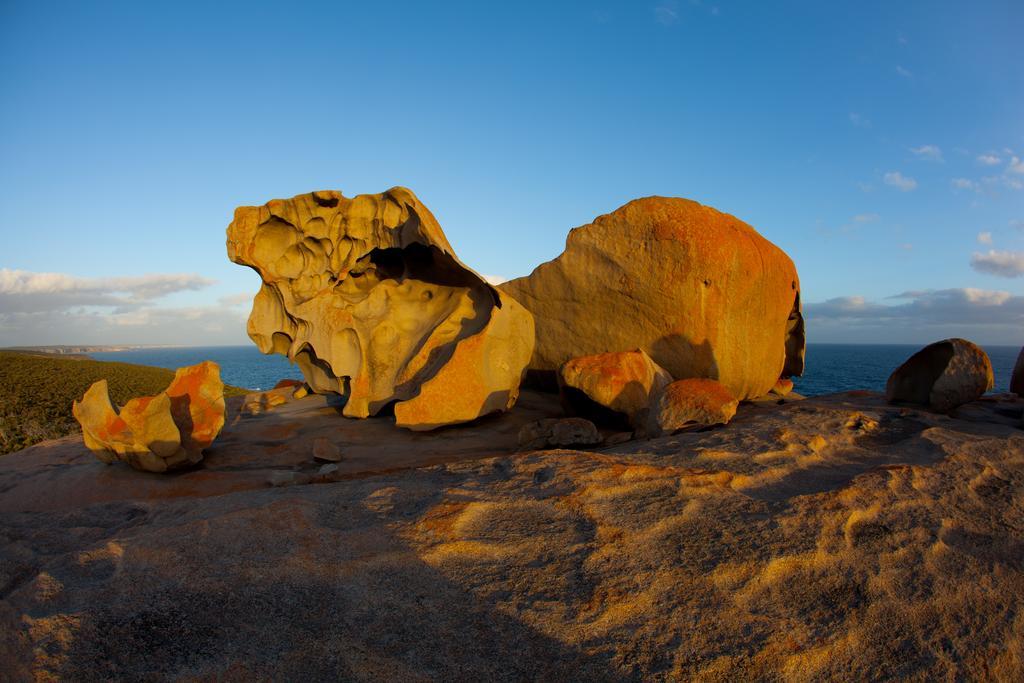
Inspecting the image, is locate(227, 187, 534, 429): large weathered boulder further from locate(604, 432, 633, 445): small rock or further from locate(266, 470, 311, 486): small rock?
locate(266, 470, 311, 486): small rock

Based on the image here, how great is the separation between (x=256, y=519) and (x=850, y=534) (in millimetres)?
2799

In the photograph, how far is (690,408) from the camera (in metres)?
5.09

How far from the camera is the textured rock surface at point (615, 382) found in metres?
5.63

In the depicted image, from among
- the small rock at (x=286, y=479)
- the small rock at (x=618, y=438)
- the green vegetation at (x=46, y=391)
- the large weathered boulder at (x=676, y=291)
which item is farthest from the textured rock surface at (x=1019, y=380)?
the green vegetation at (x=46, y=391)

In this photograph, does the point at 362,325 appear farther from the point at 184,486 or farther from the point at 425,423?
the point at 184,486

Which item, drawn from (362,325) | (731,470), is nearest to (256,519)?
(731,470)

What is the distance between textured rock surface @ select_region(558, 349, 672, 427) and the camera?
5.63 m

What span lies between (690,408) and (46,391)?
1460cm

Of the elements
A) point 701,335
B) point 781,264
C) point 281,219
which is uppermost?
point 281,219

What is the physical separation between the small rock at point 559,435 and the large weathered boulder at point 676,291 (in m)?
2.04

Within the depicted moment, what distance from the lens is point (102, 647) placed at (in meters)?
1.87

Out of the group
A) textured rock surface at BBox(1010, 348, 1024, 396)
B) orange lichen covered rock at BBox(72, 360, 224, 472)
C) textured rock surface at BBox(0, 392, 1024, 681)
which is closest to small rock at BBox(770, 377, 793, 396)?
textured rock surface at BBox(1010, 348, 1024, 396)

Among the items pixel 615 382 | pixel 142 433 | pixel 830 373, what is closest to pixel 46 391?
pixel 142 433

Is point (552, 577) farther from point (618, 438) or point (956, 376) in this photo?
point (956, 376)
